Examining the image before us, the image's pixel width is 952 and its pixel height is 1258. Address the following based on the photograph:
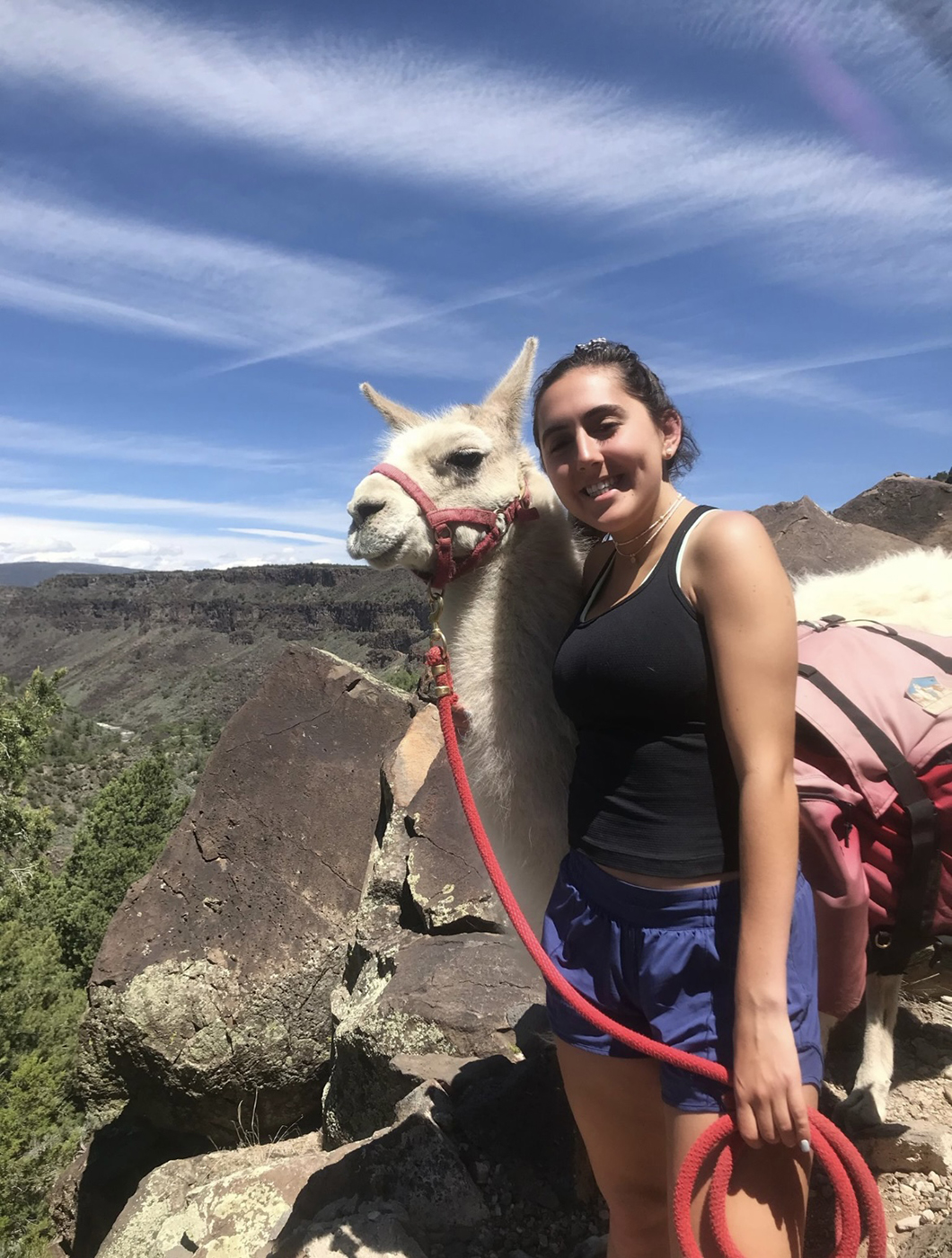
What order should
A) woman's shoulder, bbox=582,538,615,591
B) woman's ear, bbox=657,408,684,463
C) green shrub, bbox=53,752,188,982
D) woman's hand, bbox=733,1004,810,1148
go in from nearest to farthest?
woman's hand, bbox=733,1004,810,1148
woman's ear, bbox=657,408,684,463
woman's shoulder, bbox=582,538,615,591
green shrub, bbox=53,752,188,982

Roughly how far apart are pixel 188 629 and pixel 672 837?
153118mm

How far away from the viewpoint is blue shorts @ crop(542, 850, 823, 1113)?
142 cm

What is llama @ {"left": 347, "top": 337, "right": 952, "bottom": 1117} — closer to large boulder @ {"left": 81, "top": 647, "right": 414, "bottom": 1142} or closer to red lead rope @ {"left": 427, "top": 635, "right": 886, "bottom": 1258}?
red lead rope @ {"left": 427, "top": 635, "right": 886, "bottom": 1258}

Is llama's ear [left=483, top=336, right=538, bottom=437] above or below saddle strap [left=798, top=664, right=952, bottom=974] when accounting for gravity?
above

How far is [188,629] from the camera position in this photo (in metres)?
145

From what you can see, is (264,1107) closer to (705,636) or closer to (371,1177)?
(371,1177)

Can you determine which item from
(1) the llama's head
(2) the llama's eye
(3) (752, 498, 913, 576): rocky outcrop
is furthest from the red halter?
(3) (752, 498, 913, 576): rocky outcrop

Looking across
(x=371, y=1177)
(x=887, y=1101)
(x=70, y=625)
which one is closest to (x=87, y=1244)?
(x=371, y=1177)

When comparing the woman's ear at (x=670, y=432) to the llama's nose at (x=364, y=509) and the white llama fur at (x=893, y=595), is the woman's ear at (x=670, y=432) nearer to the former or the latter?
the llama's nose at (x=364, y=509)

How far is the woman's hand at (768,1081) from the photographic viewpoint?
130 cm

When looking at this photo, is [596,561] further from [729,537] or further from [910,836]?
[910,836]

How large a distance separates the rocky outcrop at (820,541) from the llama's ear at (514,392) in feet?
17.1

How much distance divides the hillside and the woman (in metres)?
89.1

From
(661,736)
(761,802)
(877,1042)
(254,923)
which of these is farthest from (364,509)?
(254,923)
